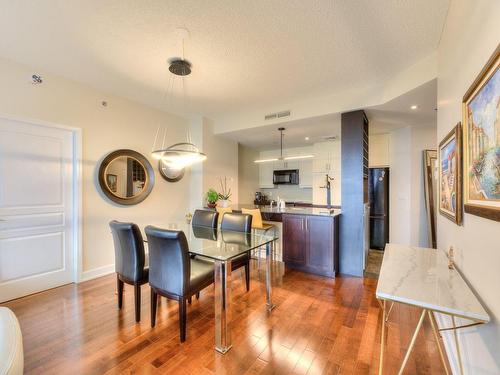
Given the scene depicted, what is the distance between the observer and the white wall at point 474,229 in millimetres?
989

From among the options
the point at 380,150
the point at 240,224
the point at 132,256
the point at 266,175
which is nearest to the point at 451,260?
the point at 240,224

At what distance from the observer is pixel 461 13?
4.89 feet

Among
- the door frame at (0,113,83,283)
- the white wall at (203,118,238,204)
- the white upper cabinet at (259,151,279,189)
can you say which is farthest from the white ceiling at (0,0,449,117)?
the white upper cabinet at (259,151,279,189)

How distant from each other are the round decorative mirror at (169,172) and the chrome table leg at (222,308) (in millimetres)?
2694

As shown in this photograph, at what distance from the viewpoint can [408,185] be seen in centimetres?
437

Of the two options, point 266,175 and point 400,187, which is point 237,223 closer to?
point 400,187

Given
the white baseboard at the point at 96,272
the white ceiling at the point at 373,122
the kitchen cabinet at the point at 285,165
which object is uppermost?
the white ceiling at the point at 373,122

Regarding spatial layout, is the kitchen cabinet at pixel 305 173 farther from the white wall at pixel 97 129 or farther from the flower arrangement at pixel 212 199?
the white wall at pixel 97 129

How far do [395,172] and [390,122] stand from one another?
112cm

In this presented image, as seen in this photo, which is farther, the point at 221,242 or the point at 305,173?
the point at 305,173

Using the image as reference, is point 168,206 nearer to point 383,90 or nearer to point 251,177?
point 251,177

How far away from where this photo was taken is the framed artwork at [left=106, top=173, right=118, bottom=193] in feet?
11.2

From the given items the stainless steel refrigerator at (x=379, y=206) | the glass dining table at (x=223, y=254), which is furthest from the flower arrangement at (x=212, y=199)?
the stainless steel refrigerator at (x=379, y=206)

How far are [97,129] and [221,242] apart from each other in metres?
2.52
